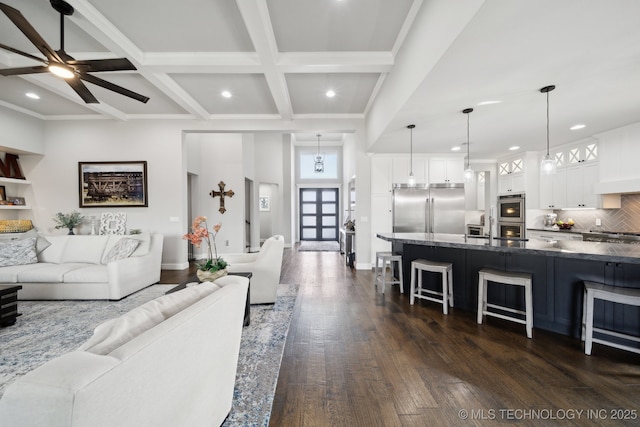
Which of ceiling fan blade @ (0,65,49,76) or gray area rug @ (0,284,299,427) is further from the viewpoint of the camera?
ceiling fan blade @ (0,65,49,76)

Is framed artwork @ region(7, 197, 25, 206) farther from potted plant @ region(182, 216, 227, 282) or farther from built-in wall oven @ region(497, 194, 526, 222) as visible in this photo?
built-in wall oven @ region(497, 194, 526, 222)

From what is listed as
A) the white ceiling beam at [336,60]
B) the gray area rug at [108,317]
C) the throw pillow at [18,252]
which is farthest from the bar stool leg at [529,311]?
the throw pillow at [18,252]

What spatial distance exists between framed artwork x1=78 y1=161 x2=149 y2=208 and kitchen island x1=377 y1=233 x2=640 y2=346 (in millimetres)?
5118

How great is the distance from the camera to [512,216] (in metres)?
5.91

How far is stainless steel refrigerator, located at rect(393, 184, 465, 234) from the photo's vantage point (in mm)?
5637

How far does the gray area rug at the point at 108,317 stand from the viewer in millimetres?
1759

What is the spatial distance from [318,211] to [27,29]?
906 centimetres

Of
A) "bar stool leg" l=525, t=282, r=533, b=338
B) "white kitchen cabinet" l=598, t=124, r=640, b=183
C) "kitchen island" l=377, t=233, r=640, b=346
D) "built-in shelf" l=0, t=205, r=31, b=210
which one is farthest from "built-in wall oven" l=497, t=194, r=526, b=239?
"built-in shelf" l=0, t=205, r=31, b=210

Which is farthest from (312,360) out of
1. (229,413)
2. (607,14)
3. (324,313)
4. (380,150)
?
(380,150)

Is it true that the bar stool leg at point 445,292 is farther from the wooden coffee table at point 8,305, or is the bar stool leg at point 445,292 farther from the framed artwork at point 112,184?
the framed artwork at point 112,184

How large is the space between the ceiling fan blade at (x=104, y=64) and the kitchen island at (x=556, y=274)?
361cm

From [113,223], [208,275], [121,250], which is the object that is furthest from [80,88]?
[113,223]

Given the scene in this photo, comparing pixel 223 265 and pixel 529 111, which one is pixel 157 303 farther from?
pixel 529 111

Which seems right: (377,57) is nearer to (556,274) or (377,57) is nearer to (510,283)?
(510,283)
